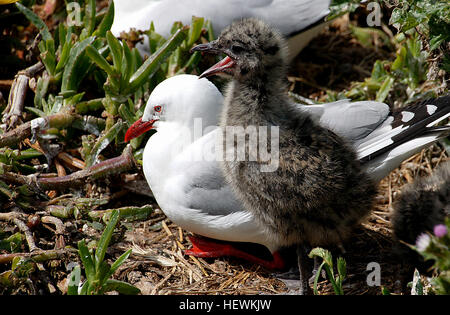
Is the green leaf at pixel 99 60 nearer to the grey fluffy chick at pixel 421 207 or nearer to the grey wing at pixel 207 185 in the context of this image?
the grey wing at pixel 207 185

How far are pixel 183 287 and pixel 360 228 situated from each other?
52.8 inches

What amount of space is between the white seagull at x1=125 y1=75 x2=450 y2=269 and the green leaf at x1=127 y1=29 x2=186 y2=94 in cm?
46

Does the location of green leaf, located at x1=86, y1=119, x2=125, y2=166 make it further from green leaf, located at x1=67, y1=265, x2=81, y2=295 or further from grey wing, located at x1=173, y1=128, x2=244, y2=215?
green leaf, located at x1=67, y1=265, x2=81, y2=295

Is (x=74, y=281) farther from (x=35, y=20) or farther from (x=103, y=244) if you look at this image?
(x=35, y=20)

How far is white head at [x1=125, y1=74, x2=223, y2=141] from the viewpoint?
3881 millimetres

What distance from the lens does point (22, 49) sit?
508 cm

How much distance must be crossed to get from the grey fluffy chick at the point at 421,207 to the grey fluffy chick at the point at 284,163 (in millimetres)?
439

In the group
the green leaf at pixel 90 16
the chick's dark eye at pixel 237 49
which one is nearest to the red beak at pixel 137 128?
the chick's dark eye at pixel 237 49

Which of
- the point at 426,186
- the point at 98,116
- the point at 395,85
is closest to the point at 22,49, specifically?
the point at 98,116

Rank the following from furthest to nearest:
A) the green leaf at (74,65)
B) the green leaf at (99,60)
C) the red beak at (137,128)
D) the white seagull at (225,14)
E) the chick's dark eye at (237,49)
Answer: the white seagull at (225,14), the green leaf at (74,65), the green leaf at (99,60), the red beak at (137,128), the chick's dark eye at (237,49)

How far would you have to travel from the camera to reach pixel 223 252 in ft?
12.9

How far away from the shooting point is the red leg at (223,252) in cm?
386

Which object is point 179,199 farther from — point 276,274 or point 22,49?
point 22,49

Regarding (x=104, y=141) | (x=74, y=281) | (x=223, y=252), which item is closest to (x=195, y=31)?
(x=104, y=141)
